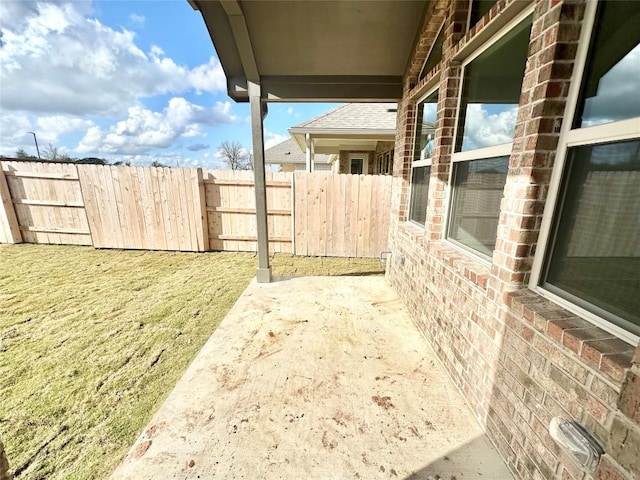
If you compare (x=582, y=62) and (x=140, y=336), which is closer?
(x=582, y=62)

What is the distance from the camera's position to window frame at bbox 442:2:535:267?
1726 mm

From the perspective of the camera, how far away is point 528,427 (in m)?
1.40

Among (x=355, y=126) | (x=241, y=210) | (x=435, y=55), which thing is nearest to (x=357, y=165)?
(x=355, y=126)

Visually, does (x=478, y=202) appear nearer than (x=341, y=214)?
Yes

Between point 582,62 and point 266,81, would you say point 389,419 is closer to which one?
point 582,62

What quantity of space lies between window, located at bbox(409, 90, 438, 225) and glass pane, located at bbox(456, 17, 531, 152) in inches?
28.0

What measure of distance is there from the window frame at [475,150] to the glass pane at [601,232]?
49cm

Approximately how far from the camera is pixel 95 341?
2.88 m

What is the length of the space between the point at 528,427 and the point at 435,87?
3032 millimetres

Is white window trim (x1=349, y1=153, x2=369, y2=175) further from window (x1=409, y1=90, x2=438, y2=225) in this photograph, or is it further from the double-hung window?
the double-hung window

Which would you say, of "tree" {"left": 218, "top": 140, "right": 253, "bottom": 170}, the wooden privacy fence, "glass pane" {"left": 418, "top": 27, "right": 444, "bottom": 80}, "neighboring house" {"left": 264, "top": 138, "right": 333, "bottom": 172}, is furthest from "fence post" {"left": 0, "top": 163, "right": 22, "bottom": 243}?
"tree" {"left": 218, "top": 140, "right": 253, "bottom": 170}

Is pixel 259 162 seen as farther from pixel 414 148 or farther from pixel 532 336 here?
pixel 532 336

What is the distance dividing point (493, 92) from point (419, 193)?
1.59 metres

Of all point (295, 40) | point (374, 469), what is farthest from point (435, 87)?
point (374, 469)
